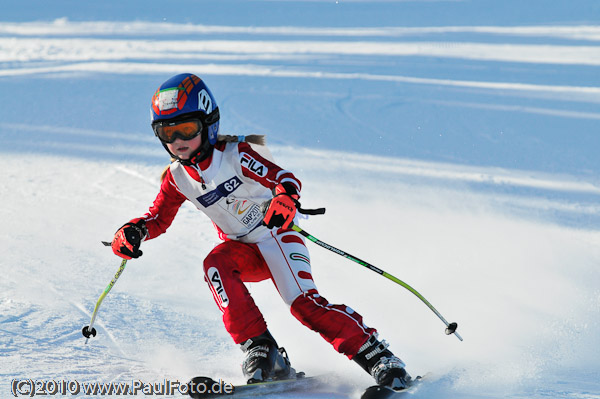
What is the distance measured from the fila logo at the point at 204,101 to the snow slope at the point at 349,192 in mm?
1283

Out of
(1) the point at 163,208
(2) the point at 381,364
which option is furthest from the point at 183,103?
(2) the point at 381,364

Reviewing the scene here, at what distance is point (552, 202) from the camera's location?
20.5 ft

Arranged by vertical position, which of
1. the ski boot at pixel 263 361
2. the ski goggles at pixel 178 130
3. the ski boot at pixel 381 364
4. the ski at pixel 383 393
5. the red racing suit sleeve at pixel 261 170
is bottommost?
the ski at pixel 383 393

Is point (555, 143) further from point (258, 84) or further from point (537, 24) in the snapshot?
point (537, 24)

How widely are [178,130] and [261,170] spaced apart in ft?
1.39

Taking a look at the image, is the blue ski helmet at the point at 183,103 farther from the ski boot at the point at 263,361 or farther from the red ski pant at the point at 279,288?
the ski boot at the point at 263,361

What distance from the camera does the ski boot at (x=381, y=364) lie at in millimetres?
3039

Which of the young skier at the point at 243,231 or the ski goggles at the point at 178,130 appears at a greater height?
the ski goggles at the point at 178,130

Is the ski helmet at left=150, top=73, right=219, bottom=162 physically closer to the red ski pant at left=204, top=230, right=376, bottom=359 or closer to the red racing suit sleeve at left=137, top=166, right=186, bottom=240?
the red racing suit sleeve at left=137, top=166, right=186, bottom=240

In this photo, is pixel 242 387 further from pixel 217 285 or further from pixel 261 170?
pixel 261 170

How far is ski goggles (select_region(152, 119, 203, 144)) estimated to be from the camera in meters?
3.18

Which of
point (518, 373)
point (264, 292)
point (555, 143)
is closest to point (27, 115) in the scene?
point (264, 292)

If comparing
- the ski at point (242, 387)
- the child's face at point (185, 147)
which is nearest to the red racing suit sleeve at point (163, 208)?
the child's face at point (185, 147)

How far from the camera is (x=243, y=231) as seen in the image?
3494 mm
